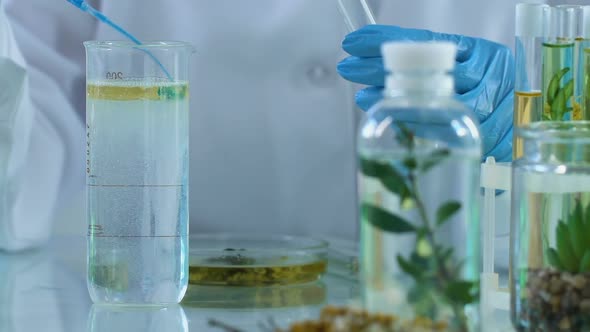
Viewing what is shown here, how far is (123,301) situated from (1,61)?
27.5 inches

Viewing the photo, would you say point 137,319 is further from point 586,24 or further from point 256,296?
point 586,24

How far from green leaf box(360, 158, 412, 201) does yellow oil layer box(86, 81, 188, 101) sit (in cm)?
43

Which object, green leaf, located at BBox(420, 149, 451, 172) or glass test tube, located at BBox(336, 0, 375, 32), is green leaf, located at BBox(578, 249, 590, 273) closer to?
green leaf, located at BBox(420, 149, 451, 172)

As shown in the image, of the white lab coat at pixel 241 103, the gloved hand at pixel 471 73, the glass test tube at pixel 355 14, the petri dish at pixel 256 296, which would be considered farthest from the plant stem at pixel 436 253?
the white lab coat at pixel 241 103

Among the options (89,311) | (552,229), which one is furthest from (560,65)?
(89,311)

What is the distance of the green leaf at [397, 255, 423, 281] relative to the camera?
0.72 m

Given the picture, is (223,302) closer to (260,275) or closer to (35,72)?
(260,275)

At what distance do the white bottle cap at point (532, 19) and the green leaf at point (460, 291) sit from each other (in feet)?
1.34

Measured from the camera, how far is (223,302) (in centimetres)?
Result: 118

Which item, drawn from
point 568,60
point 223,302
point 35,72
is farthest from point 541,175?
point 35,72

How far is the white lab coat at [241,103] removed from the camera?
5.80 feet

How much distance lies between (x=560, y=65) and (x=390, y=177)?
1.28ft

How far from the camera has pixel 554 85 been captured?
102 cm

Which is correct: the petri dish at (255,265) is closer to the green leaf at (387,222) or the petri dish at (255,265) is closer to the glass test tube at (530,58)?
the glass test tube at (530,58)
